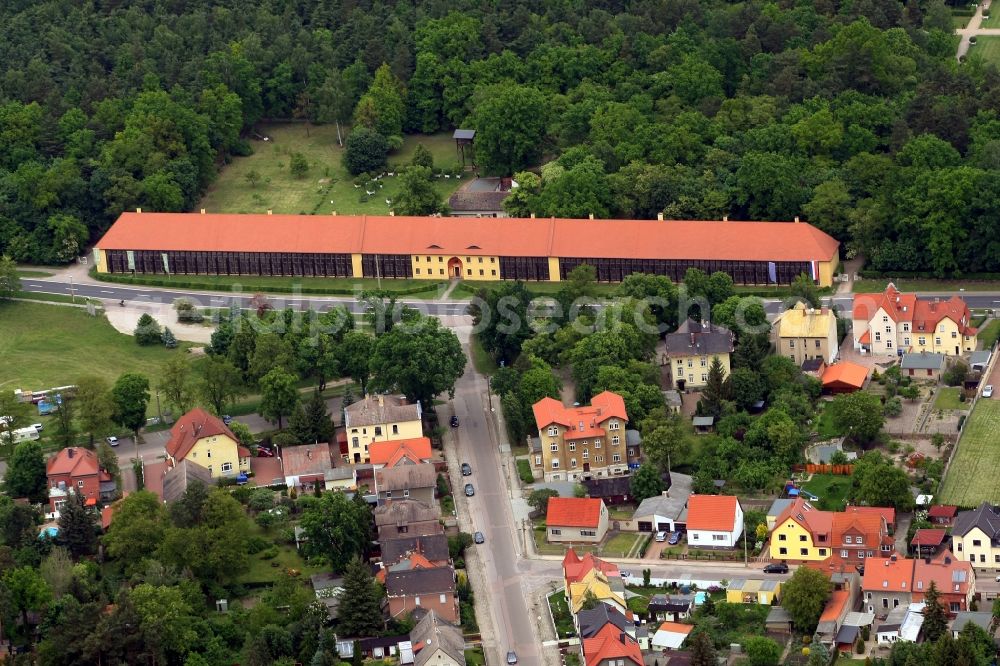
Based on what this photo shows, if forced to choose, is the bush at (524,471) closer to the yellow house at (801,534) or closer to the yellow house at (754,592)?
the yellow house at (801,534)

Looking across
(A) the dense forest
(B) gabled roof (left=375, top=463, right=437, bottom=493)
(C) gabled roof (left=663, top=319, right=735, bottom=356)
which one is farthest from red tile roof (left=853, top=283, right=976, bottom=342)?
(B) gabled roof (left=375, top=463, right=437, bottom=493)

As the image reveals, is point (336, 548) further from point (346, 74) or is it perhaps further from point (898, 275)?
point (346, 74)

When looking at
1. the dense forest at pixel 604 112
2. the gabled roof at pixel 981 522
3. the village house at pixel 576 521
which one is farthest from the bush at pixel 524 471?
the dense forest at pixel 604 112

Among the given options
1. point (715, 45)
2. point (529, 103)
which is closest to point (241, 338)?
point (529, 103)

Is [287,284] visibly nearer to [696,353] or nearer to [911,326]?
[696,353]

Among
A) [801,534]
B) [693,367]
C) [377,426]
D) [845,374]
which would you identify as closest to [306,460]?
[377,426]

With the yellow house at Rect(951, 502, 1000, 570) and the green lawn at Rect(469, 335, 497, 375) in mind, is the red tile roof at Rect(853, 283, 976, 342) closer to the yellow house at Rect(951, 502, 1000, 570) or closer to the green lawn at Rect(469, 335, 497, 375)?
the green lawn at Rect(469, 335, 497, 375)
